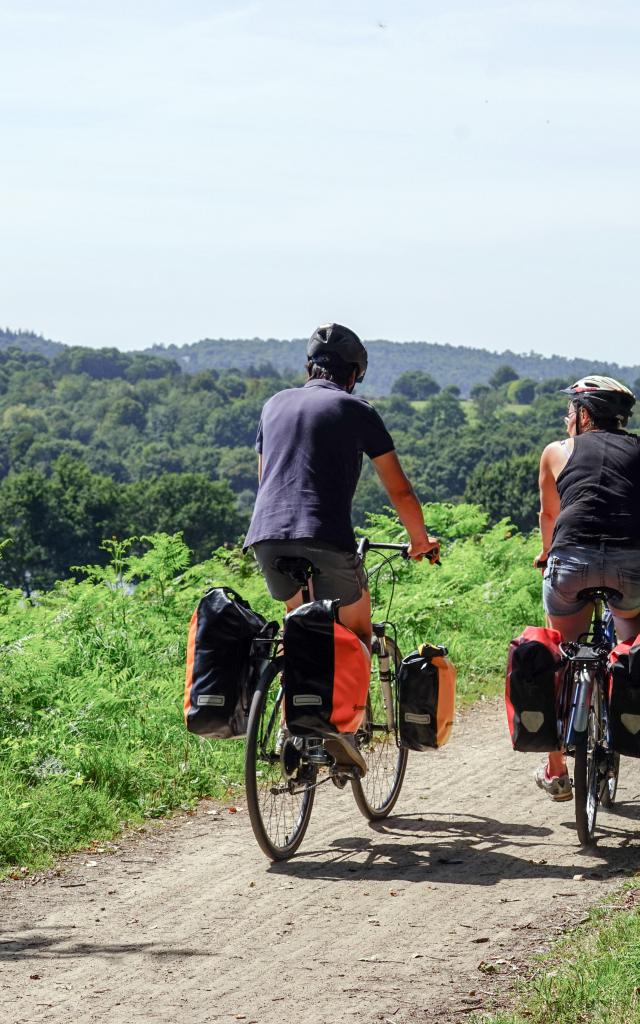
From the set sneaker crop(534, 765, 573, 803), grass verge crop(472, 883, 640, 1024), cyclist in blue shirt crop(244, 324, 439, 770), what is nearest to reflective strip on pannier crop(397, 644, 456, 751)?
cyclist in blue shirt crop(244, 324, 439, 770)

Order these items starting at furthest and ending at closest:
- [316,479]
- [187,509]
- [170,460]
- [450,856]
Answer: [170,460] < [187,509] < [450,856] < [316,479]

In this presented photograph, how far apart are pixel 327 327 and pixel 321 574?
101cm

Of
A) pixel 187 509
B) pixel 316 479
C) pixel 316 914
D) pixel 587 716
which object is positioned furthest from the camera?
pixel 187 509

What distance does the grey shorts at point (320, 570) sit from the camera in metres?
5.08

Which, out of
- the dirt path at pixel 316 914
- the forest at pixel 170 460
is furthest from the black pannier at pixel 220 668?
the forest at pixel 170 460

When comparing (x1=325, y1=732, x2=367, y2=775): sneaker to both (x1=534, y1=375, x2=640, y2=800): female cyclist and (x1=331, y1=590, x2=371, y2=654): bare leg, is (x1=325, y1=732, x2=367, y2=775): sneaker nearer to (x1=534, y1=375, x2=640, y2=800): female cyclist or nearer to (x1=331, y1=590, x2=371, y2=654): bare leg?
(x1=331, y1=590, x2=371, y2=654): bare leg

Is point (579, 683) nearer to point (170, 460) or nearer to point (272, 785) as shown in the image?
point (272, 785)

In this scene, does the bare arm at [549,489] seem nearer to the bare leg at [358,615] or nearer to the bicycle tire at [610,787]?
the bare leg at [358,615]

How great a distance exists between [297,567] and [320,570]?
0.09 metres

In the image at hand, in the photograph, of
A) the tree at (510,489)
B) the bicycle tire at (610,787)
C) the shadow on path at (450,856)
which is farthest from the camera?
the tree at (510,489)

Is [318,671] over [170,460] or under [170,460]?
under

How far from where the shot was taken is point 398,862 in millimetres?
5238

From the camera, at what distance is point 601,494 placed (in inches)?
214

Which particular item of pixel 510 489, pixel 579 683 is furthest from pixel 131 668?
pixel 510 489
